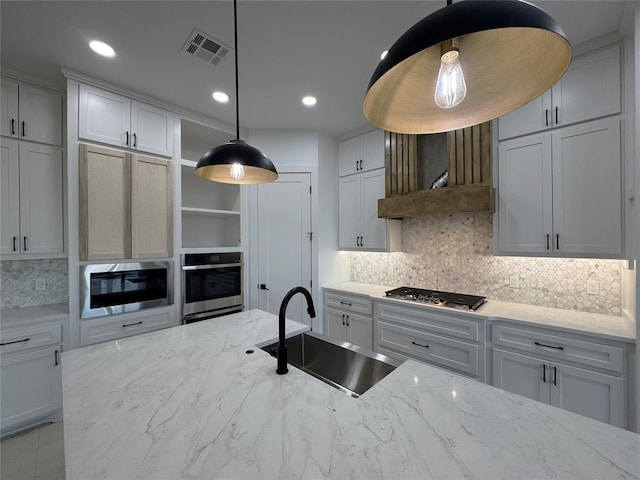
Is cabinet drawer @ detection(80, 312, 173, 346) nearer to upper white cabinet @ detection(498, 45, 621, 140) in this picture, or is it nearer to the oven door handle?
the oven door handle

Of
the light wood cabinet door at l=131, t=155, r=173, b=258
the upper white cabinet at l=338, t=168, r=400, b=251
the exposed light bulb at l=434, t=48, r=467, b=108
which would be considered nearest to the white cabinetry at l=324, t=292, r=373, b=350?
the upper white cabinet at l=338, t=168, r=400, b=251

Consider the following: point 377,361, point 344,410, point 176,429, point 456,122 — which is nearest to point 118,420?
point 176,429

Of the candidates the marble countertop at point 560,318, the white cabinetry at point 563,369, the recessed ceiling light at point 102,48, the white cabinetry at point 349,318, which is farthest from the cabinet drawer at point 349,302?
the recessed ceiling light at point 102,48

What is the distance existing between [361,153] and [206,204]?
2035mm

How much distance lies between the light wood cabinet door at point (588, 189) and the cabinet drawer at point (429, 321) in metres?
0.86

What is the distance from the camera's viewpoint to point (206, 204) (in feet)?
11.1

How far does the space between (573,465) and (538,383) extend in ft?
5.04

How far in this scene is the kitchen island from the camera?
66 cm

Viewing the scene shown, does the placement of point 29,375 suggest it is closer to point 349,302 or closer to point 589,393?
point 349,302

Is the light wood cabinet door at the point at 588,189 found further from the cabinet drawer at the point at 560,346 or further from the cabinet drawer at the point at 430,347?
the cabinet drawer at the point at 430,347

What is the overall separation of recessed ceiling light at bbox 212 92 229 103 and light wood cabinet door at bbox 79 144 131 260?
944 mm

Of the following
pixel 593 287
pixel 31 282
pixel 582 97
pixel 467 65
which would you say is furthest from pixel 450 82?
pixel 31 282

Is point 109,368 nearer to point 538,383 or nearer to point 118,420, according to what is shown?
point 118,420

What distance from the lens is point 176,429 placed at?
2.63 ft
